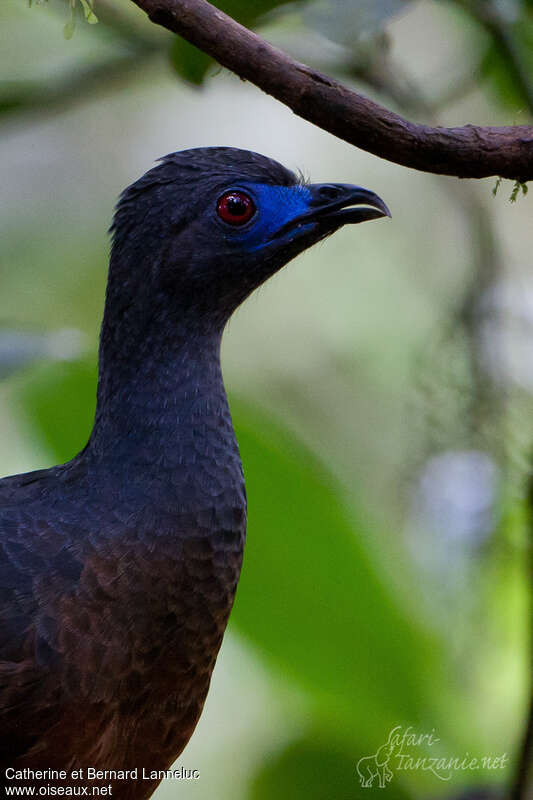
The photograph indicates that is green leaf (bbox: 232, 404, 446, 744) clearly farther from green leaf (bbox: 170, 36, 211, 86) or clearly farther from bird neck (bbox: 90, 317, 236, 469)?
green leaf (bbox: 170, 36, 211, 86)

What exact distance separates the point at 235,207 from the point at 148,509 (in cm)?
74

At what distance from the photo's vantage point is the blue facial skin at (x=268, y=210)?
8.74 feet

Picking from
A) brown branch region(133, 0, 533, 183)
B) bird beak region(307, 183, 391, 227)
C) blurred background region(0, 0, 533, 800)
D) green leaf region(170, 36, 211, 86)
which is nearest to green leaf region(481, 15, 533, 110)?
blurred background region(0, 0, 533, 800)

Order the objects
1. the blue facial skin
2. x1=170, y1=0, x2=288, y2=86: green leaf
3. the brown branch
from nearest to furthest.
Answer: the brown branch
the blue facial skin
x1=170, y1=0, x2=288, y2=86: green leaf

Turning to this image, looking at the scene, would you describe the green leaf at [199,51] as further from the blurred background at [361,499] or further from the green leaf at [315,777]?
the green leaf at [315,777]

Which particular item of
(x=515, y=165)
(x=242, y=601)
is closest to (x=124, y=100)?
(x=242, y=601)

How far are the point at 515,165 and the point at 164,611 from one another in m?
1.16

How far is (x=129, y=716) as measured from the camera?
7.88ft

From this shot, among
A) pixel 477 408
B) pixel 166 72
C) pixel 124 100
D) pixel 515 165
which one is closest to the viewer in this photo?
pixel 515 165

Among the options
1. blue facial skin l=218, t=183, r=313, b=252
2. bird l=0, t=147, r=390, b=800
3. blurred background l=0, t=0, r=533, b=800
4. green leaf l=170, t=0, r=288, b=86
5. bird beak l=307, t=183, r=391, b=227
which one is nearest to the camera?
bird l=0, t=147, r=390, b=800

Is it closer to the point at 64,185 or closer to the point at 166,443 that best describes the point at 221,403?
the point at 166,443

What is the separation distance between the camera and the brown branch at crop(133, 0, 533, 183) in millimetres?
1803

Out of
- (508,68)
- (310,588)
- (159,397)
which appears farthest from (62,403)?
(508,68)

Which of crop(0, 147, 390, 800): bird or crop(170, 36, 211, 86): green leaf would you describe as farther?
crop(170, 36, 211, 86): green leaf
